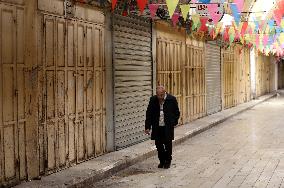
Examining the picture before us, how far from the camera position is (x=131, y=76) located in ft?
47.2

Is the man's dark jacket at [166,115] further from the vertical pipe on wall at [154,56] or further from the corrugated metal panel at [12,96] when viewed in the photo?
the vertical pipe on wall at [154,56]

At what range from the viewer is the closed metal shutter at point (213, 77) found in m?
24.4

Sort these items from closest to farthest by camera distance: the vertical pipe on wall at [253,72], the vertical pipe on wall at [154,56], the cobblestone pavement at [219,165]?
1. the cobblestone pavement at [219,165]
2. the vertical pipe on wall at [154,56]
3. the vertical pipe on wall at [253,72]

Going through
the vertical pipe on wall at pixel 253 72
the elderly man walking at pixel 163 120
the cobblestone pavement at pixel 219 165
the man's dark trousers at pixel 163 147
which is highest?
the vertical pipe on wall at pixel 253 72

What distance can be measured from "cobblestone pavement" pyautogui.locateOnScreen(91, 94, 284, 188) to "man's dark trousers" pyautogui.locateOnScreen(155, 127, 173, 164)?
27 cm

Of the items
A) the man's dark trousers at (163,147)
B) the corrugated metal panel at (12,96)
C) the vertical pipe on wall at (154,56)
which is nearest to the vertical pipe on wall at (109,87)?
the man's dark trousers at (163,147)

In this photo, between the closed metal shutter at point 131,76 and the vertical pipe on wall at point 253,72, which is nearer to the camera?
the closed metal shutter at point 131,76

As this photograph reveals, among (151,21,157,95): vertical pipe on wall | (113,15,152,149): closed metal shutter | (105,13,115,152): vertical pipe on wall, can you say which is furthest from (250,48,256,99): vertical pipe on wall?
(105,13,115,152): vertical pipe on wall

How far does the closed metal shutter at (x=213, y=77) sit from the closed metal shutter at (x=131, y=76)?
343 inches

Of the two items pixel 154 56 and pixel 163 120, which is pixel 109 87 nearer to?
pixel 163 120

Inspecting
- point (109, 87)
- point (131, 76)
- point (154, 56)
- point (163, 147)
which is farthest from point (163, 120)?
point (154, 56)

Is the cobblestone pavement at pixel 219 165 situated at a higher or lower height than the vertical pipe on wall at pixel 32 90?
lower

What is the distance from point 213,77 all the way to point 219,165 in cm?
1408

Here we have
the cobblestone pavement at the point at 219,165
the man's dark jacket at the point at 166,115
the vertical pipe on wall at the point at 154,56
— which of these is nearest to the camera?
the cobblestone pavement at the point at 219,165
